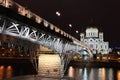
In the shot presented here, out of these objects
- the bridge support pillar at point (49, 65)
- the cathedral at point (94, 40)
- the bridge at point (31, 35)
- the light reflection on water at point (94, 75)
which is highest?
the cathedral at point (94, 40)

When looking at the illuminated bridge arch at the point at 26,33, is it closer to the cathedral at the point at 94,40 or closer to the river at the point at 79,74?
the river at the point at 79,74

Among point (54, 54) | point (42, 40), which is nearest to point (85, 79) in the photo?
point (54, 54)

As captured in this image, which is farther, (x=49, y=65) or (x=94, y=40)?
(x=94, y=40)

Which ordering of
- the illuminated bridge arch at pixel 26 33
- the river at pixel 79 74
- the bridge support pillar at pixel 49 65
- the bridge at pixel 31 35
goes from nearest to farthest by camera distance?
1. the illuminated bridge arch at pixel 26 33
2. the bridge at pixel 31 35
3. the bridge support pillar at pixel 49 65
4. the river at pixel 79 74

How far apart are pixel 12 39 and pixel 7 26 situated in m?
1.88

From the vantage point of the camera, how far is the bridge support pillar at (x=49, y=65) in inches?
2020

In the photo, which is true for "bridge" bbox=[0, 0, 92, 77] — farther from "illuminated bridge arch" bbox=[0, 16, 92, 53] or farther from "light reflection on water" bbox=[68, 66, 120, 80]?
"light reflection on water" bbox=[68, 66, 120, 80]

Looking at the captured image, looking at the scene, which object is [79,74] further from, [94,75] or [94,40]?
[94,40]

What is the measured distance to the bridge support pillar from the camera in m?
51.3

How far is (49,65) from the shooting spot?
51.5 meters

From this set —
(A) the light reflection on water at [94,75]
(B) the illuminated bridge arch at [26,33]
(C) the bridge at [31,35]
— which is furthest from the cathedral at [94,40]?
(B) the illuminated bridge arch at [26,33]

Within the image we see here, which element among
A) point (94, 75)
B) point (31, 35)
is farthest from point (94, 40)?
point (31, 35)

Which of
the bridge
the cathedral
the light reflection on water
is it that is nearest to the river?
the light reflection on water

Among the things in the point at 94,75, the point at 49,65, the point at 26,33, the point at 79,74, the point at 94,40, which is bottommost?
the point at 94,75
